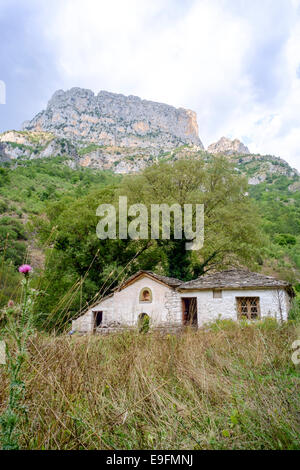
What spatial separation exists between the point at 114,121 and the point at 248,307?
15476cm

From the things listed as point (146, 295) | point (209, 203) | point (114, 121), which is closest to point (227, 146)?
point (114, 121)

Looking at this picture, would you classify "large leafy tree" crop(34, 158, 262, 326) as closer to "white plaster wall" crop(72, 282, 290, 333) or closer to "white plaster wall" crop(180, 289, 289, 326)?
"white plaster wall" crop(72, 282, 290, 333)

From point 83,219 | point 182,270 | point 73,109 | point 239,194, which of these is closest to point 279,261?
point 239,194

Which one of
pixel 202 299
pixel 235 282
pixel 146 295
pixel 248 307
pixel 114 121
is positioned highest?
pixel 114 121

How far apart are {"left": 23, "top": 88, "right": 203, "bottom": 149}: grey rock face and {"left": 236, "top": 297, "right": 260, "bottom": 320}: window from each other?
129024mm

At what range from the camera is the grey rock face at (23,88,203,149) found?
5561 inches

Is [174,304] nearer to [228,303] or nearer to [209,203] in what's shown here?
[228,303]

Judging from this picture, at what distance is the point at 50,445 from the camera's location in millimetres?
1575

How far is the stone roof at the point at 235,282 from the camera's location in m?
13.7

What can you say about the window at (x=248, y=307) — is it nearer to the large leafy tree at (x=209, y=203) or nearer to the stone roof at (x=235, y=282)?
the stone roof at (x=235, y=282)

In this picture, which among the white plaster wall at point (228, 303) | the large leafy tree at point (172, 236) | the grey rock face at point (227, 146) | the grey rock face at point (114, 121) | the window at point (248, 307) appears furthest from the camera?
the grey rock face at point (227, 146)

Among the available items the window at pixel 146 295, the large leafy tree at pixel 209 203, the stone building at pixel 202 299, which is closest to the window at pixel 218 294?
the stone building at pixel 202 299

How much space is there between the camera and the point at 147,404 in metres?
2.08

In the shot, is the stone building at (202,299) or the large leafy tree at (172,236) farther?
the large leafy tree at (172,236)
